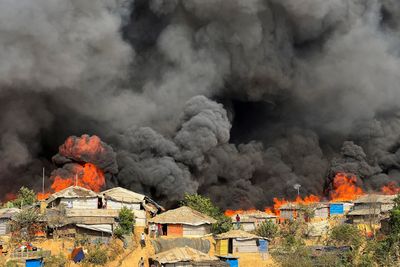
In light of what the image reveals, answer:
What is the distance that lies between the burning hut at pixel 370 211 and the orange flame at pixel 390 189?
12.9 metres

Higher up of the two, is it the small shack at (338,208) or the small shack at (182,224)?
the small shack at (338,208)

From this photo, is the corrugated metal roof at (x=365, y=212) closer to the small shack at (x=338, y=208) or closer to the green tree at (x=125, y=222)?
the small shack at (x=338, y=208)

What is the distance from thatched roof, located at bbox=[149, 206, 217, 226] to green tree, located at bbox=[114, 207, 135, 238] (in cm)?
198

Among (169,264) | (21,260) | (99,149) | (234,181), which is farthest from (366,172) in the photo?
(21,260)

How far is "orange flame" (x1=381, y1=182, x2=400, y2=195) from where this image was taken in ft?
230

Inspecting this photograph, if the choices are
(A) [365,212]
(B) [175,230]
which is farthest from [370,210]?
(B) [175,230]

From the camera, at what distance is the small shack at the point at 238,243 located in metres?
44.9

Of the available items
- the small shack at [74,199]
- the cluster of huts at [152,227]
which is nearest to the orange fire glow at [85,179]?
the cluster of huts at [152,227]

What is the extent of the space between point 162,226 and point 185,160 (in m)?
17.6

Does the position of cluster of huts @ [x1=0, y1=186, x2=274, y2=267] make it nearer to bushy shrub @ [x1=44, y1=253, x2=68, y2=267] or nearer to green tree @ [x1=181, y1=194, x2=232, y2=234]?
green tree @ [x1=181, y1=194, x2=232, y2=234]

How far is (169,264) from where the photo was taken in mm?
39594

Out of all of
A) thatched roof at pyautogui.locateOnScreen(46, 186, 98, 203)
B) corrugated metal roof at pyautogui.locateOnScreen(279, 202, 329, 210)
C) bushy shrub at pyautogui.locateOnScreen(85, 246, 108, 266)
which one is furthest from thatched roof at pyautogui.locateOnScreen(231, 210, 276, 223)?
bushy shrub at pyautogui.locateOnScreen(85, 246, 108, 266)

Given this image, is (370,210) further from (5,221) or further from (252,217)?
(5,221)

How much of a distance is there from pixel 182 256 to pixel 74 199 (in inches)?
550
